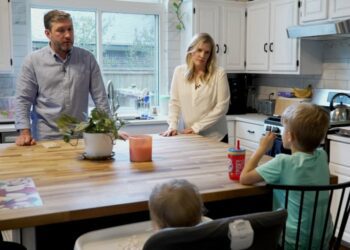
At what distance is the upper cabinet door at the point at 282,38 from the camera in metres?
4.04

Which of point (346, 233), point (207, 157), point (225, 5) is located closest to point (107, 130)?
point (207, 157)

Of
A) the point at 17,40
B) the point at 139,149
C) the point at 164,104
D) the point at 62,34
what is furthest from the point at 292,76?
the point at 139,149

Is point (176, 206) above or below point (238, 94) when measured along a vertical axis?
below

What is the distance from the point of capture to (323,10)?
362 cm

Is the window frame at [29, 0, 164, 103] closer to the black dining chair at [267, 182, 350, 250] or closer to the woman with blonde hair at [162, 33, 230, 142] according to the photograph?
the woman with blonde hair at [162, 33, 230, 142]

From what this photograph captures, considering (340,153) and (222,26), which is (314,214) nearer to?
(340,153)

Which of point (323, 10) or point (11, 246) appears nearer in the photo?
point (11, 246)

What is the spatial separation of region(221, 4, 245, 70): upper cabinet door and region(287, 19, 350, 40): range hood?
→ 2.81 feet

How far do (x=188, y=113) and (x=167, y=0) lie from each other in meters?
2.12

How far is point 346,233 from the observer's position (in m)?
3.24

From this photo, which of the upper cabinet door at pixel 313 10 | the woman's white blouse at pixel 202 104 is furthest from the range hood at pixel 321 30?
the woman's white blouse at pixel 202 104

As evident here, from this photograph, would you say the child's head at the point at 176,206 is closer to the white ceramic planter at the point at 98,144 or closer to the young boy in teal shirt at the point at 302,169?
the young boy in teal shirt at the point at 302,169

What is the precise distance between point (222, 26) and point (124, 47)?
1088mm

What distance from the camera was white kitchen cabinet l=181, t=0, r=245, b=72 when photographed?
4496 millimetres
